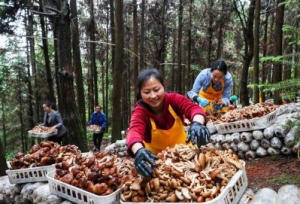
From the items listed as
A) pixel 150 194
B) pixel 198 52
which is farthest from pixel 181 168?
pixel 198 52

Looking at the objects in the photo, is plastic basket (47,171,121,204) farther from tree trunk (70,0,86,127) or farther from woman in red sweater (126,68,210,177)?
tree trunk (70,0,86,127)

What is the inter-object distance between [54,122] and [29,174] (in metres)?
5.85

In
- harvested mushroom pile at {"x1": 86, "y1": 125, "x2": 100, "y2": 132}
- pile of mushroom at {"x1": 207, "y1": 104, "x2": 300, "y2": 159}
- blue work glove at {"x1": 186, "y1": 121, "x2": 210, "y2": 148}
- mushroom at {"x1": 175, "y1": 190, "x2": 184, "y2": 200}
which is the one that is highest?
blue work glove at {"x1": 186, "y1": 121, "x2": 210, "y2": 148}

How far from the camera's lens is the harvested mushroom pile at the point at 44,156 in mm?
4461

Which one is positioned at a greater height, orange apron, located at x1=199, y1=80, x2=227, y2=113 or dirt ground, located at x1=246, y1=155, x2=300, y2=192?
orange apron, located at x1=199, y1=80, x2=227, y2=113

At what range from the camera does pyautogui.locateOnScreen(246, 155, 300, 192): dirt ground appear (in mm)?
4828

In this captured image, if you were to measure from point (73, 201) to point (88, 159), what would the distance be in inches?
20.8

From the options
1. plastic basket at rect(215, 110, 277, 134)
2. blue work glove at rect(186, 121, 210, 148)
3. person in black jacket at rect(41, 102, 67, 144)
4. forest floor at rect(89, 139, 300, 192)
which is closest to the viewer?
blue work glove at rect(186, 121, 210, 148)

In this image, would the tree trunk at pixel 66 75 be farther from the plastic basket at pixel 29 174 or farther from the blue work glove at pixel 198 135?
the blue work glove at pixel 198 135

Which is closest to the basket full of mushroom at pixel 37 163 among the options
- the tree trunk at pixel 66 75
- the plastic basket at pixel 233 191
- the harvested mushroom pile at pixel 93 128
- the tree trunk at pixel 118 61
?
the plastic basket at pixel 233 191

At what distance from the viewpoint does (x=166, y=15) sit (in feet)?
70.1

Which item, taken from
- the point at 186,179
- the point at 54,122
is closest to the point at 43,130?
the point at 54,122

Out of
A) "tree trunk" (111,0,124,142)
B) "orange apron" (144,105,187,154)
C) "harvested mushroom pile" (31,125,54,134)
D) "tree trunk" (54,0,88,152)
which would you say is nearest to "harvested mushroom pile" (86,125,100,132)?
"tree trunk" (111,0,124,142)

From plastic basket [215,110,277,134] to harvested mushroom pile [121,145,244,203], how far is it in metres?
3.71
